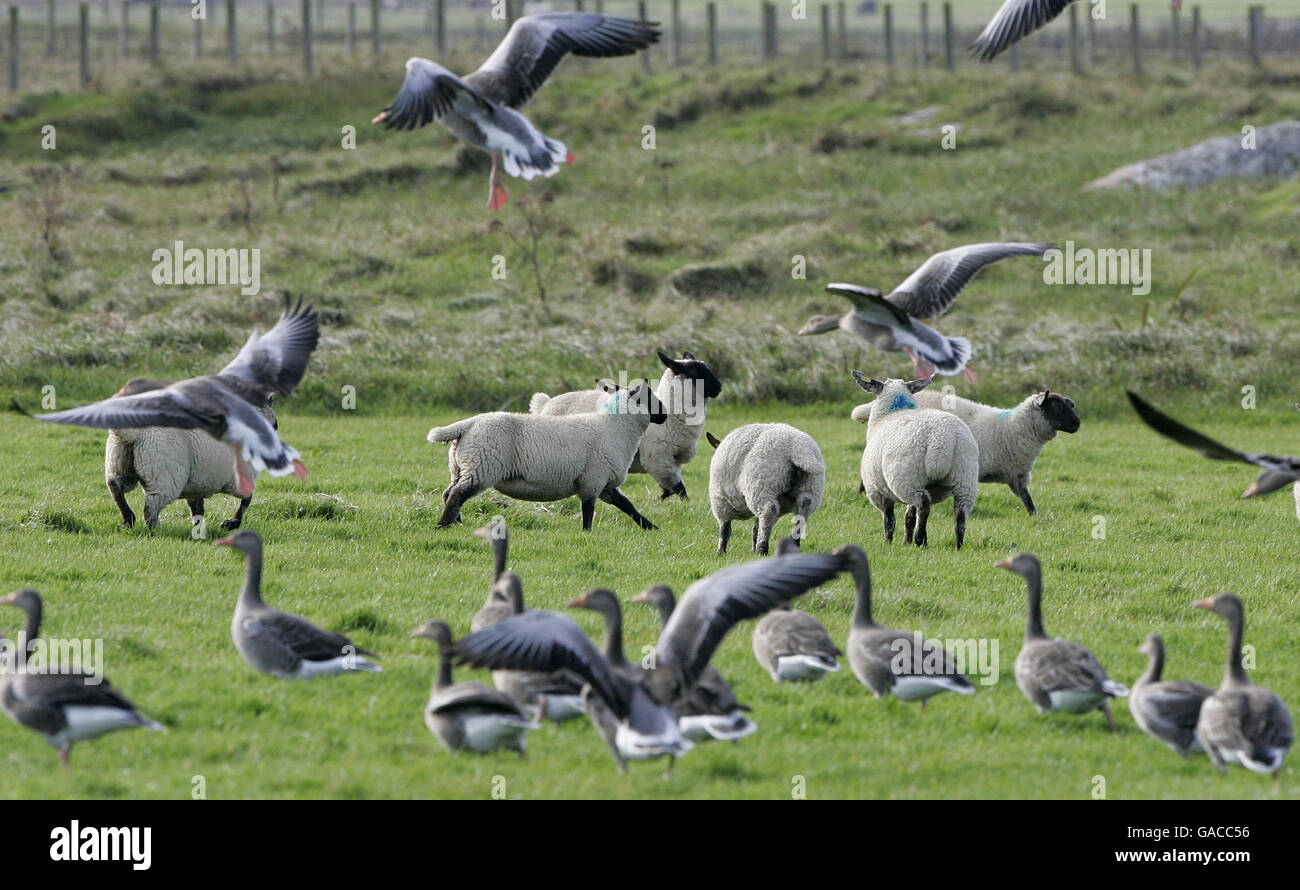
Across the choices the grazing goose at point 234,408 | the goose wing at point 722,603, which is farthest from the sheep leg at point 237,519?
the goose wing at point 722,603

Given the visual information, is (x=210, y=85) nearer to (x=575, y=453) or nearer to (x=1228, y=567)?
(x=575, y=453)

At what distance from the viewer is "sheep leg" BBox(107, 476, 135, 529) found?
45.0ft

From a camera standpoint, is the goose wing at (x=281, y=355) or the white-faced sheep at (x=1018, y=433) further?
the white-faced sheep at (x=1018, y=433)

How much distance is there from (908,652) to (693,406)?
7.13 metres

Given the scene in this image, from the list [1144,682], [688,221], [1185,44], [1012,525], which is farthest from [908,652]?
[1185,44]

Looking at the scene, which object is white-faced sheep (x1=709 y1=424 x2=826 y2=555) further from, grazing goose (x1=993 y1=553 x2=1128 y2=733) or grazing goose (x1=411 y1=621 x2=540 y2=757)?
grazing goose (x1=411 y1=621 x2=540 y2=757)

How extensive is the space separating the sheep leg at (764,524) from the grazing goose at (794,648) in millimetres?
3562

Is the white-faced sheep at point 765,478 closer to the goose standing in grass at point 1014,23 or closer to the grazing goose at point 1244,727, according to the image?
the goose standing in grass at point 1014,23

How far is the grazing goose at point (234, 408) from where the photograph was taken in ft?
34.0

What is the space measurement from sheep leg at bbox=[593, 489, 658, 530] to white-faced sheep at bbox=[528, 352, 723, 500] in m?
1.15

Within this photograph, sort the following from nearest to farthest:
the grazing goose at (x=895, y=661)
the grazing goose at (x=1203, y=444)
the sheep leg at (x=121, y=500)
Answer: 1. the grazing goose at (x=1203, y=444)
2. the grazing goose at (x=895, y=661)
3. the sheep leg at (x=121, y=500)

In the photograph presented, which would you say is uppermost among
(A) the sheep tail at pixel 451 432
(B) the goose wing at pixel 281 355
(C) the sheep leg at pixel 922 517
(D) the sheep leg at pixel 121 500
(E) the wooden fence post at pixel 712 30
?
(E) the wooden fence post at pixel 712 30

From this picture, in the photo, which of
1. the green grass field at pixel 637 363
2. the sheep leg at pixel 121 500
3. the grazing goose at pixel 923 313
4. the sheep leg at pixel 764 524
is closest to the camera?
the green grass field at pixel 637 363

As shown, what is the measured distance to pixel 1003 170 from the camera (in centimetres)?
3553
